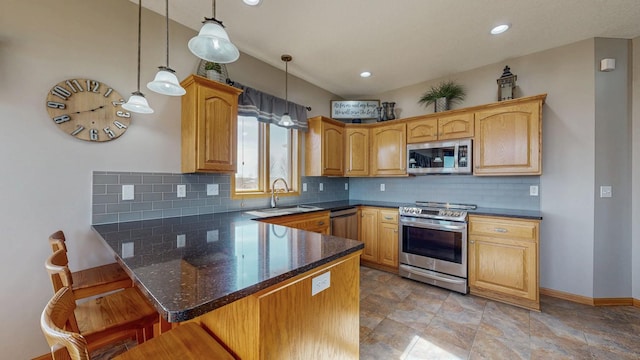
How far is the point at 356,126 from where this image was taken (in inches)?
152

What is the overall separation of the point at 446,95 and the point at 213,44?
299cm

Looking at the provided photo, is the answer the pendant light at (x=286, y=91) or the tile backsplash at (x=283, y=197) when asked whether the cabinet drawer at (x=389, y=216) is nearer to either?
the tile backsplash at (x=283, y=197)

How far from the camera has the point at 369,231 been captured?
141 inches

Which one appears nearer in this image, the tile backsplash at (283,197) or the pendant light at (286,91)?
the tile backsplash at (283,197)

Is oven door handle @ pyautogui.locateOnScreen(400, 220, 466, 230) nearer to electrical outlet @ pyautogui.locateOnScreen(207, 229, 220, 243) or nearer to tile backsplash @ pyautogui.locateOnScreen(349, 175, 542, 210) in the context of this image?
tile backsplash @ pyautogui.locateOnScreen(349, 175, 542, 210)

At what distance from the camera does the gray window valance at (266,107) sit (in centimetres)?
277

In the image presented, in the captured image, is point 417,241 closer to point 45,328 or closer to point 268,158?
point 268,158

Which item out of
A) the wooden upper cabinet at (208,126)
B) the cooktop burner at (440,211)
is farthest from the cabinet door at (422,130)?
the wooden upper cabinet at (208,126)

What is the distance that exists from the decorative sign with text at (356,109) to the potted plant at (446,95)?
85 cm

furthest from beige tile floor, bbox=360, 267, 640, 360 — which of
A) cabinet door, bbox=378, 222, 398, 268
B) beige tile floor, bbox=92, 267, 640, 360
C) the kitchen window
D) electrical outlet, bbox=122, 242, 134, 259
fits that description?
the kitchen window

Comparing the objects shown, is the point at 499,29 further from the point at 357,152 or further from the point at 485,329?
the point at 485,329

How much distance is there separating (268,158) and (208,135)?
1.06m

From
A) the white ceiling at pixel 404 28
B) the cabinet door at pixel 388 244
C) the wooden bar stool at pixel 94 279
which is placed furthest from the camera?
the cabinet door at pixel 388 244

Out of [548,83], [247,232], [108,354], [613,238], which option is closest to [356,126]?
[548,83]
